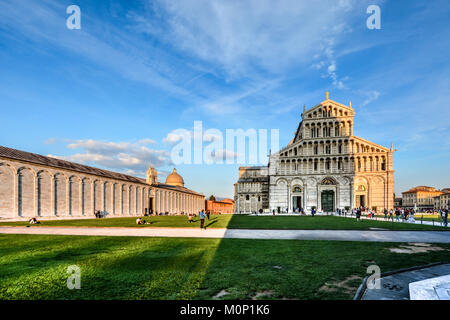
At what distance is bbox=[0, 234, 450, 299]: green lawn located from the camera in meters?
5.32

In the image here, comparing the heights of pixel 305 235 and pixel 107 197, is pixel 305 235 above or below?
above

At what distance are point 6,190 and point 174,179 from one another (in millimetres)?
69012

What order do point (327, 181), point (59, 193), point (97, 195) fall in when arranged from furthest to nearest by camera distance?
point (327, 181), point (97, 195), point (59, 193)

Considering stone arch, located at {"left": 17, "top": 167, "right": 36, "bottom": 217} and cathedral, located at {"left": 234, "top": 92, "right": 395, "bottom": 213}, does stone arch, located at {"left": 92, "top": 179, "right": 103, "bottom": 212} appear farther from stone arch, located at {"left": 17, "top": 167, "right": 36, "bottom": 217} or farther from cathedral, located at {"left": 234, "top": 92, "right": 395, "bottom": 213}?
cathedral, located at {"left": 234, "top": 92, "right": 395, "bottom": 213}

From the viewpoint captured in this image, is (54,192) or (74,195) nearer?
(54,192)

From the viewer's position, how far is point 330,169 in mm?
55750

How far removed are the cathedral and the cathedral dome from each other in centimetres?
4835

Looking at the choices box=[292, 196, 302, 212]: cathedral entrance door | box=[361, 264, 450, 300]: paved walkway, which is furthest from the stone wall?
box=[361, 264, 450, 300]: paved walkway

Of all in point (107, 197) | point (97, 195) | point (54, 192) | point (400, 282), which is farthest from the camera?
point (107, 197)

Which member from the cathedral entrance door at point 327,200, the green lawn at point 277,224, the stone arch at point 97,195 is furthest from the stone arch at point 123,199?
the cathedral entrance door at point 327,200

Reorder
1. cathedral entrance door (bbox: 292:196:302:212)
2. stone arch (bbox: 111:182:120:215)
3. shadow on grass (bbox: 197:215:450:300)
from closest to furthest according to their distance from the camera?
shadow on grass (bbox: 197:215:450:300)
stone arch (bbox: 111:182:120:215)
cathedral entrance door (bbox: 292:196:302:212)

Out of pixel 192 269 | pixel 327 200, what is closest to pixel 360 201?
pixel 327 200

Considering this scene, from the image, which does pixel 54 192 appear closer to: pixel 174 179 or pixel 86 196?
pixel 86 196
